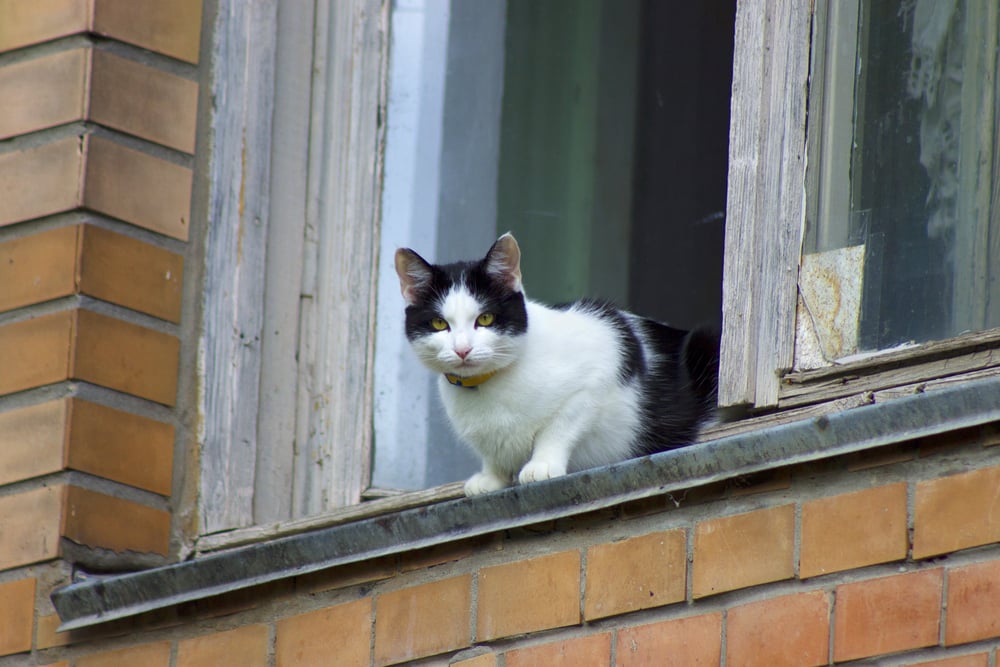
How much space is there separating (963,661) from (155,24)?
6.55ft

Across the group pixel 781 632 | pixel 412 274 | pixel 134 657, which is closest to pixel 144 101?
pixel 412 274

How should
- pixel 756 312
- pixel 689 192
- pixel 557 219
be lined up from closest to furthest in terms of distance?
pixel 756 312
pixel 557 219
pixel 689 192

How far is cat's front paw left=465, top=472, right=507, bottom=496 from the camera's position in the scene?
2689 mm

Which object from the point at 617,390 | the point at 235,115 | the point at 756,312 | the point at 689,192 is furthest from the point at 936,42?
the point at 689,192

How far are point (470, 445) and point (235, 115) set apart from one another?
0.86m

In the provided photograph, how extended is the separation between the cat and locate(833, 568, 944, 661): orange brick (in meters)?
0.73

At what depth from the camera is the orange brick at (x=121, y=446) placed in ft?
9.41

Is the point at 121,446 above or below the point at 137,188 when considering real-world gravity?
below

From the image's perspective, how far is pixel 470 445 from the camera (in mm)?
2852

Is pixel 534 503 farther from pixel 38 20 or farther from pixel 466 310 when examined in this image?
pixel 38 20

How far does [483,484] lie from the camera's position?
8.90 feet

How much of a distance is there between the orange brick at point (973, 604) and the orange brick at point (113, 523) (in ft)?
5.20

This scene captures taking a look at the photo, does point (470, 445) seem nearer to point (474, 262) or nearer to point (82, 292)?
point (474, 262)

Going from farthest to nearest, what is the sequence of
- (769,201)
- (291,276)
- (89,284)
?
(291,276), (89,284), (769,201)
